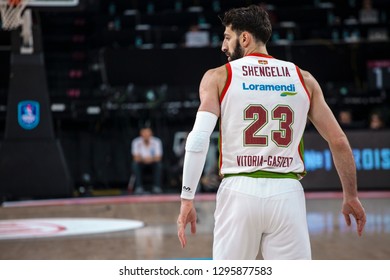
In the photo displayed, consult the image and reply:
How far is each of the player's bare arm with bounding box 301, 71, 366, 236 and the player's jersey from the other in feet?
0.30

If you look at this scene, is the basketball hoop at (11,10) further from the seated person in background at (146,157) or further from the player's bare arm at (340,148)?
the player's bare arm at (340,148)

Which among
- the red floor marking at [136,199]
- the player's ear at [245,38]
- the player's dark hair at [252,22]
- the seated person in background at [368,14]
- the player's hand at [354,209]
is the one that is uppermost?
the seated person in background at [368,14]

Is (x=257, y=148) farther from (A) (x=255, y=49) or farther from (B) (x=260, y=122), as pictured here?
(A) (x=255, y=49)

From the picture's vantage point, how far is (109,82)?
16.4 metres

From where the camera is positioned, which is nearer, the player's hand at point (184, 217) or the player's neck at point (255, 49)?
the player's hand at point (184, 217)

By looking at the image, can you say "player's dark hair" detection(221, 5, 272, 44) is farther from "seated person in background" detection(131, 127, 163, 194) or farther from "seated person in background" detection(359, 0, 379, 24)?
"seated person in background" detection(359, 0, 379, 24)

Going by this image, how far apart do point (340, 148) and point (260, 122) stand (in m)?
0.44

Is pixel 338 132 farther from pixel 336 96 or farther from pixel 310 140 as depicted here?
pixel 336 96

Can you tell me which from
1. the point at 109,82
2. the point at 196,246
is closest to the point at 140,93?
the point at 109,82

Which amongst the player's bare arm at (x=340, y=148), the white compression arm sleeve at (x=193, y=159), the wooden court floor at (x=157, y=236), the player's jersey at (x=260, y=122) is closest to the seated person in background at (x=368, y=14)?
the wooden court floor at (x=157, y=236)

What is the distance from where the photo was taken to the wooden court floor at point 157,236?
6.68 metres

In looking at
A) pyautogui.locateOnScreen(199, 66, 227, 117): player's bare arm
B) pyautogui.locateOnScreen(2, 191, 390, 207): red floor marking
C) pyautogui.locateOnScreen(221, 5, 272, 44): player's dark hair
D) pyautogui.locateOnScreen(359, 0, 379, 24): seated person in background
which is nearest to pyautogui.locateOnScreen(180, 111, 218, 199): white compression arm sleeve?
pyautogui.locateOnScreen(199, 66, 227, 117): player's bare arm

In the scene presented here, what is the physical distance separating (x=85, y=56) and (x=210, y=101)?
46.5 feet

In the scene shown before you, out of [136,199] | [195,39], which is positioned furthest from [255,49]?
[195,39]
